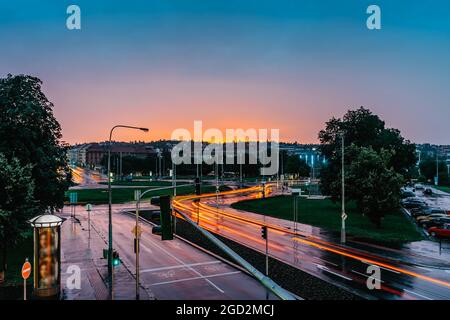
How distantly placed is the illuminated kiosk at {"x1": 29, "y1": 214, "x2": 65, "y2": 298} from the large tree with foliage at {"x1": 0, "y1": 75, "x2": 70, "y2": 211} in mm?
15829

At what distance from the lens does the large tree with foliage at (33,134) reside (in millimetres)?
33625

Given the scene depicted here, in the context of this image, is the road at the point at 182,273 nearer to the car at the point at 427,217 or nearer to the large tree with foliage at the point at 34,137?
the large tree with foliage at the point at 34,137

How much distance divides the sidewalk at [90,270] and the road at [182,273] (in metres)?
0.44

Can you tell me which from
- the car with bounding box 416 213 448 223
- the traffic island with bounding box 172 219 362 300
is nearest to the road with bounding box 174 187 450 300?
the traffic island with bounding box 172 219 362 300

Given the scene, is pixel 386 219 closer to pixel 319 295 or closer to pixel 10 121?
pixel 319 295

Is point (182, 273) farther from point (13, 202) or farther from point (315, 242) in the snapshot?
point (315, 242)

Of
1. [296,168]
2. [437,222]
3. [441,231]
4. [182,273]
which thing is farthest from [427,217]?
[296,168]

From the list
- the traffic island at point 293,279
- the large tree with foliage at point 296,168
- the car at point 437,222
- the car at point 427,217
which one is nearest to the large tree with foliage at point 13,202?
the traffic island at point 293,279

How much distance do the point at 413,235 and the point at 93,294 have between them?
30.7 metres

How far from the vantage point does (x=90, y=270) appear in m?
25.7

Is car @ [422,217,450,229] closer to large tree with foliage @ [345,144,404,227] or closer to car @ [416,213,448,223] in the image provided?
car @ [416,213,448,223]

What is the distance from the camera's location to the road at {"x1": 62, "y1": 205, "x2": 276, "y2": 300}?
816 inches

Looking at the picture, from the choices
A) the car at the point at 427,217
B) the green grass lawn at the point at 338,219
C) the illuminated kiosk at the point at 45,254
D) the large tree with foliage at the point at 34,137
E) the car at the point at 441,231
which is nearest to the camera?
the illuminated kiosk at the point at 45,254
